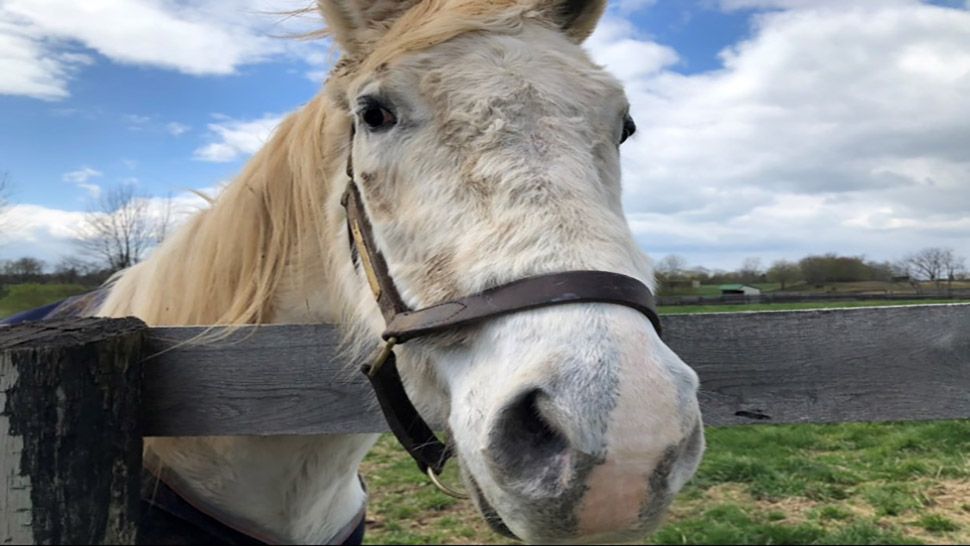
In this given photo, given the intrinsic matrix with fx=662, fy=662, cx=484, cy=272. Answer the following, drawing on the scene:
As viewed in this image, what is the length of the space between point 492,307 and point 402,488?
544 centimetres

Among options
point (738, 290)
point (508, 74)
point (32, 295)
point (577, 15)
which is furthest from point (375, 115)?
point (738, 290)

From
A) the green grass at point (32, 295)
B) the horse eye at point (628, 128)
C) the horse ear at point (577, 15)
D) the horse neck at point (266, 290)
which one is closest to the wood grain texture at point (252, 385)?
the horse neck at point (266, 290)

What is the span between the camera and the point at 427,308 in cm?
151

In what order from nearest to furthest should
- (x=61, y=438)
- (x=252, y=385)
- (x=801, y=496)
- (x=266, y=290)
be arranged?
(x=61, y=438)
(x=252, y=385)
(x=266, y=290)
(x=801, y=496)

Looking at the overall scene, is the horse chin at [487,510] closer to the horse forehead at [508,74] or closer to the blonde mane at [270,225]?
the horse forehead at [508,74]

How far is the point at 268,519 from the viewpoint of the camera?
244cm

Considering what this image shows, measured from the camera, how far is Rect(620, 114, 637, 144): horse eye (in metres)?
2.09

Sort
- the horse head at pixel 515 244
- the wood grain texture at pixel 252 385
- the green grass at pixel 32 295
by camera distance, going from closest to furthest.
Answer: the horse head at pixel 515 244
the wood grain texture at pixel 252 385
the green grass at pixel 32 295

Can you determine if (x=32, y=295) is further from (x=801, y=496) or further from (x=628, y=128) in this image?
(x=801, y=496)

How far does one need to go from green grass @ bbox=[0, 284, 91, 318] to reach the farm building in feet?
34.3

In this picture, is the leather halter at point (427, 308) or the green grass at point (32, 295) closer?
the leather halter at point (427, 308)

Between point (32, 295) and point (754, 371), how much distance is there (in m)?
7.48

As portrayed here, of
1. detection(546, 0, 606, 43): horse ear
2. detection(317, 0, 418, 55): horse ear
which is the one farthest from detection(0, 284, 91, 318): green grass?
detection(546, 0, 606, 43): horse ear

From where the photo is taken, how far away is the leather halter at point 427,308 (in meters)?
1.31
